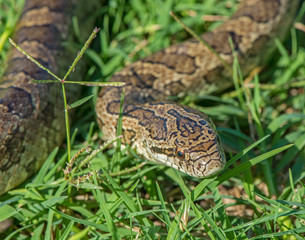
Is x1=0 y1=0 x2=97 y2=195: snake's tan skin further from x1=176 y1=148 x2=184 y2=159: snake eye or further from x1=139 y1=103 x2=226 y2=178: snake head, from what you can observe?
x1=176 y1=148 x2=184 y2=159: snake eye

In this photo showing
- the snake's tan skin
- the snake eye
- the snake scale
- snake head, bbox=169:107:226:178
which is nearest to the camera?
snake head, bbox=169:107:226:178

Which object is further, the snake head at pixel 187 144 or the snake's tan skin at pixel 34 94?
the snake's tan skin at pixel 34 94

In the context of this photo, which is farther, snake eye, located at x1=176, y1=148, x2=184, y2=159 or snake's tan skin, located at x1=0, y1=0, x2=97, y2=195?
snake's tan skin, located at x1=0, y1=0, x2=97, y2=195

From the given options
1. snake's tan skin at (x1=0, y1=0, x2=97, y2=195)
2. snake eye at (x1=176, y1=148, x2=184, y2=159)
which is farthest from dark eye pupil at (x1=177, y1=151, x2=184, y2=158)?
snake's tan skin at (x1=0, y1=0, x2=97, y2=195)

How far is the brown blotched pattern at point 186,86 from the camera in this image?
3.72 metres

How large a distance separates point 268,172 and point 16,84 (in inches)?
119

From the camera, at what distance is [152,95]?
523 centimetres

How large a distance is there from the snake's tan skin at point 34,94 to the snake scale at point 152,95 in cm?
1

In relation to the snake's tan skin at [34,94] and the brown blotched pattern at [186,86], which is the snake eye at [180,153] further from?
the snake's tan skin at [34,94]

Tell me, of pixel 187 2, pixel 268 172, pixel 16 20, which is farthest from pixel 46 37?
pixel 268 172

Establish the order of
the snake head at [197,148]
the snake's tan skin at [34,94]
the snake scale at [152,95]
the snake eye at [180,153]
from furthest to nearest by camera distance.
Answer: the snake's tan skin at [34,94] < the snake scale at [152,95] < the snake eye at [180,153] < the snake head at [197,148]

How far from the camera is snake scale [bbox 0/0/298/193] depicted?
3842mm

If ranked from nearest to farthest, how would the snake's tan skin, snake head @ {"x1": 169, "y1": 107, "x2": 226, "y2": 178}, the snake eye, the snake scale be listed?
1. snake head @ {"x1": 169, "y1": 107, "x2": 226, "y2": 178}
2. the snake eye
3. the snake scale
4. the snake's tan skin

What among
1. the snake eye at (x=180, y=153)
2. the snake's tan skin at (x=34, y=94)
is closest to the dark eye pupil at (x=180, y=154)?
the snake eye at (x=180, y=153)
